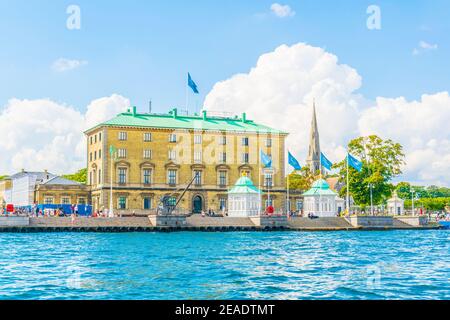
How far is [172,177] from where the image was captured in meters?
93.8

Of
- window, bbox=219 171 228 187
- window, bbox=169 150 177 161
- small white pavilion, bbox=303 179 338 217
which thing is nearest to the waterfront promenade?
small white pavilion, bbox=303 179 338 217

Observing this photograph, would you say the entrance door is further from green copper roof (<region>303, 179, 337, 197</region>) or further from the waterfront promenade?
green copper roof (<region>303, 179, 337, 197</region>)

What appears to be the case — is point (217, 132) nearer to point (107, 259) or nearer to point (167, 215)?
point (167, 215)

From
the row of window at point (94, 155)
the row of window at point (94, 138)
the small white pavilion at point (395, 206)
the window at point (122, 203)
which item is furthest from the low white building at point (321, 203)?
the row of window at point (94, 138)

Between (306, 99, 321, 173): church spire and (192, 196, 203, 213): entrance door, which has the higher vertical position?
(306, 99, 321, 173): church spire

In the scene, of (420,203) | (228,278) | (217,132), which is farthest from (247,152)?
(228,278)

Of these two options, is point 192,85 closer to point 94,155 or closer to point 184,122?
point 184,122

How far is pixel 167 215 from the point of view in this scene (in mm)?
76000

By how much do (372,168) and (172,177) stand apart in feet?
93.1

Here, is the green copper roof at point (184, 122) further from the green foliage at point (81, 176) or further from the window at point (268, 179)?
the green foliage at point (81, 176)

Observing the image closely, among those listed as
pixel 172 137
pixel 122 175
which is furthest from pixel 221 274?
pixel 172 137

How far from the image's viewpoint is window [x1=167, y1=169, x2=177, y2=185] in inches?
3686

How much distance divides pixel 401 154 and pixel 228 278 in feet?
237

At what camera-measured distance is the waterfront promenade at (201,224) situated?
71.1m
